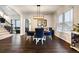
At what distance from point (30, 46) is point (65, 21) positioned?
4.66 feet

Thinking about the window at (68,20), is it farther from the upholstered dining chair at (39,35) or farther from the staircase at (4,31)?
the staircase at (4,31)

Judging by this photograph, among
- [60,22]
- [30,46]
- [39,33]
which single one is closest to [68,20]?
[60,22]

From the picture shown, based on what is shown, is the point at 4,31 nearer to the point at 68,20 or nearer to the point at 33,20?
the point at 33,20

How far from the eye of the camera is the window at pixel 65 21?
4.24 meters

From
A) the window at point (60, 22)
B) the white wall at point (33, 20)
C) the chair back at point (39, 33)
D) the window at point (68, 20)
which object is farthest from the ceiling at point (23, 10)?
the chair back at point (39, 33)

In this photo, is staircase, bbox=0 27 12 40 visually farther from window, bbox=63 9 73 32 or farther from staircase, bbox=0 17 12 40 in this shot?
window, bbox=63 9 73 32

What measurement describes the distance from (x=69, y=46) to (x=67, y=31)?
0.50 meters

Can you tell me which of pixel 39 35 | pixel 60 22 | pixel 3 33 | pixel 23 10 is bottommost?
pixel 39 35

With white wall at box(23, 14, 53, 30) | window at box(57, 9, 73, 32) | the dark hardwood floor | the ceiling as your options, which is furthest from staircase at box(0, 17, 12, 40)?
window at box(57, 9, 73, 32)

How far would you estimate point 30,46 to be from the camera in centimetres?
430

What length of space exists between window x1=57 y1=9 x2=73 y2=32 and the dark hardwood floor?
0.41 meters
